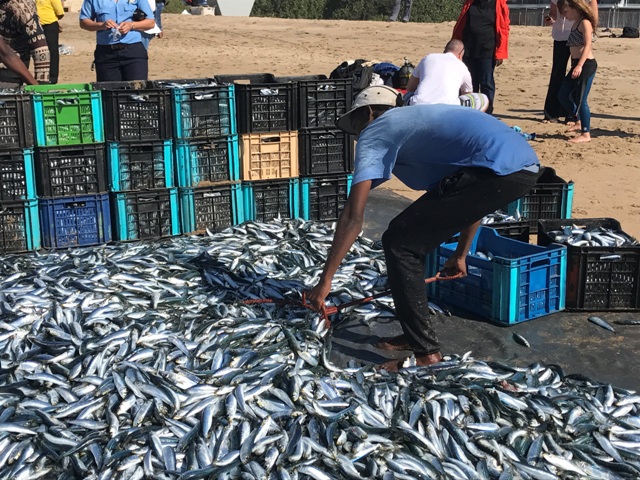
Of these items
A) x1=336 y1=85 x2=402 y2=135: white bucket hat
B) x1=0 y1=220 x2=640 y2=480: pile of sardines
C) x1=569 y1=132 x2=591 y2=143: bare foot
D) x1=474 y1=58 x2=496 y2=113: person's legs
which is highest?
x1=336 y1=85 x2=402 y2=135: white bucket hat

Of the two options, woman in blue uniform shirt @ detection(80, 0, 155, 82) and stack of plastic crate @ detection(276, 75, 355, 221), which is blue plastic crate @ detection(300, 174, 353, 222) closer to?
stack of plastic crate @ detection(276, 75, 355, 221)

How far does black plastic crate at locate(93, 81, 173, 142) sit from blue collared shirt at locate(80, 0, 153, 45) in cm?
181

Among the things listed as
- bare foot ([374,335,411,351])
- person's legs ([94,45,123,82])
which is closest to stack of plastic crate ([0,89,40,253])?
person's legs ([94,45,123,82])

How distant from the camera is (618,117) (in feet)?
49.9

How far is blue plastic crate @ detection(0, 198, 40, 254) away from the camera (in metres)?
7.78

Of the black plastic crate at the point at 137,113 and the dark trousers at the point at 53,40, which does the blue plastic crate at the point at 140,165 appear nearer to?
the black plastic crate at the point at 137,113

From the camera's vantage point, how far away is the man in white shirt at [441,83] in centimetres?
935

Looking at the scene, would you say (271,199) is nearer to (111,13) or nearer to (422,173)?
(111,13)

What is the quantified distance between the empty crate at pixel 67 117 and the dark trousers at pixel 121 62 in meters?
1.81

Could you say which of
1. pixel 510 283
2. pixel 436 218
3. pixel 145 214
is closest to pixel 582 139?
pixel 510 283

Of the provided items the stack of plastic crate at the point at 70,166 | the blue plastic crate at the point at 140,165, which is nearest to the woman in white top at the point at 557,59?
the blue plastic crate at the point at 140,165

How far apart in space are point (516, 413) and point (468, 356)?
1.08 metres

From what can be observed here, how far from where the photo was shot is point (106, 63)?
9617mm

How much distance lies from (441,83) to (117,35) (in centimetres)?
354
